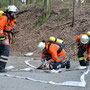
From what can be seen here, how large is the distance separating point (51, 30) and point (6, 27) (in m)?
10.5

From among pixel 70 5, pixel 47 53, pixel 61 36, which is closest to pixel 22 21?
pixel 70 5

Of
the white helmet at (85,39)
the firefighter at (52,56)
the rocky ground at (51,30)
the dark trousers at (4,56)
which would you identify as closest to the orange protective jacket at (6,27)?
the dark trousers at (4,56)

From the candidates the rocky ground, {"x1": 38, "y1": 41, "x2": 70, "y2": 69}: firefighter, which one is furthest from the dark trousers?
the rocky ground

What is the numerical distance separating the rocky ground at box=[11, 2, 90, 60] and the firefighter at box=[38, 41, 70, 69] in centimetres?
395

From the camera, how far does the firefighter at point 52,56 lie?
680 cm

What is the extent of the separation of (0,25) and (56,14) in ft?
44.5

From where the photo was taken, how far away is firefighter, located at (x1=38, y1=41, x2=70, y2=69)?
6805 millimetres

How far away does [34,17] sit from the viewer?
21.4 metres

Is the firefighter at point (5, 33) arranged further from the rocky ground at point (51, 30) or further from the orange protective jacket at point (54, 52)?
the rocky ground at point (51, 30)

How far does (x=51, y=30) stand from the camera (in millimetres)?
16922

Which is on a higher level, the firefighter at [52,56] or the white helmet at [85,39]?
the white helmet at [85,39]

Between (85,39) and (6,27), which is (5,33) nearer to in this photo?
(6,27)

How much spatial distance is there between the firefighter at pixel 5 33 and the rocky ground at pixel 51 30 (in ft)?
18.2

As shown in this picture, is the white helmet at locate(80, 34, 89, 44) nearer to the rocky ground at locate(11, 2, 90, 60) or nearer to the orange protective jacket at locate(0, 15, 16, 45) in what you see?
the orange protective jacket at locate(0, 15, 16, 45)
